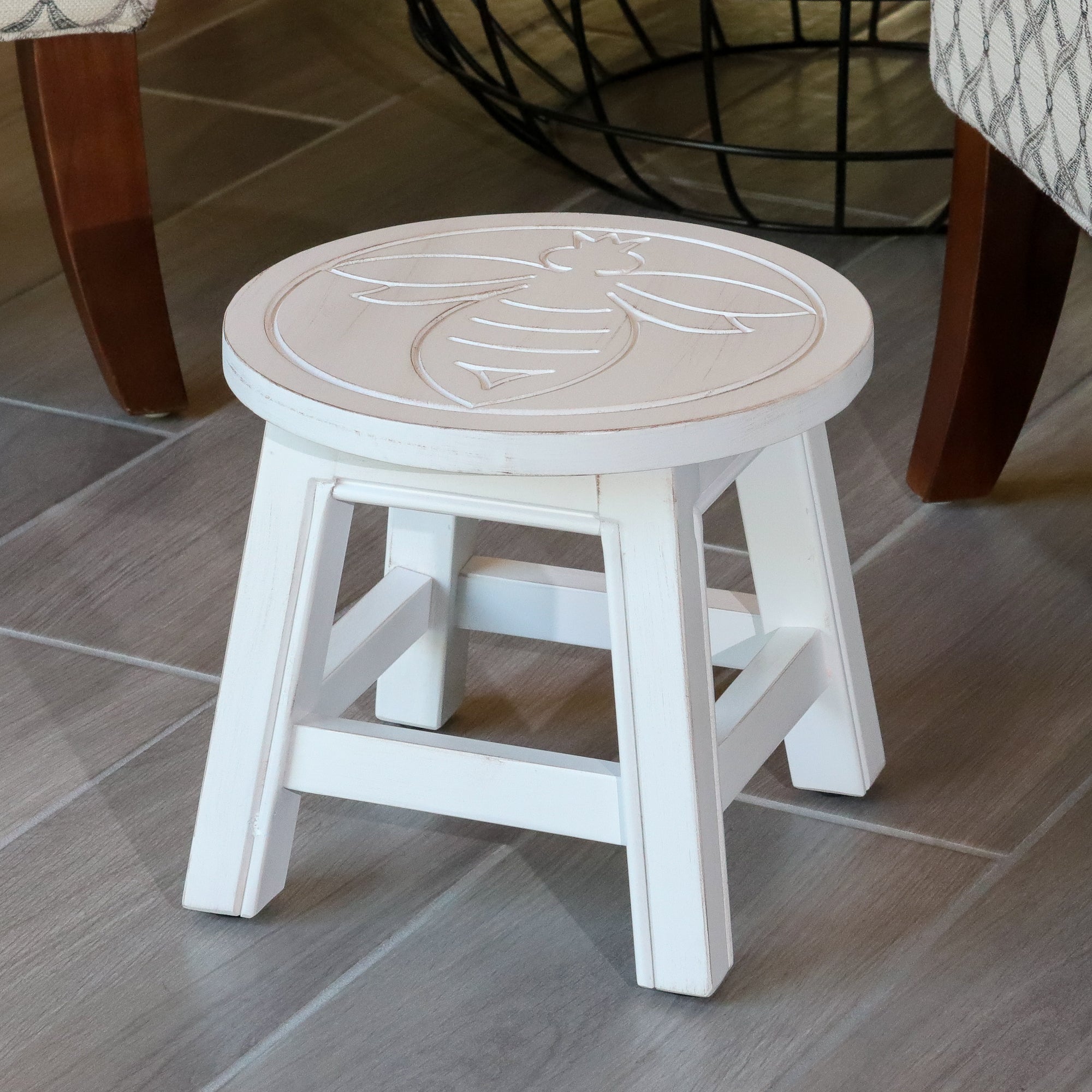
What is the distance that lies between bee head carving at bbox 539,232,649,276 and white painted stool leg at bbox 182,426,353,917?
16cm

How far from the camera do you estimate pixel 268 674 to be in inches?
28.9

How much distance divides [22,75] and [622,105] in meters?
0.86

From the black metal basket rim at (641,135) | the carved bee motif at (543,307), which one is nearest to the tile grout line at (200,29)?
the black metal basket rim at (641,135)

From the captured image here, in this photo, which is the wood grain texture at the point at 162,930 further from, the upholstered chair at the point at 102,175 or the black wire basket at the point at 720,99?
the black wire basket at the point at 720,99

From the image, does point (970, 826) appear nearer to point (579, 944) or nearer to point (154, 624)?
point (579, 944)

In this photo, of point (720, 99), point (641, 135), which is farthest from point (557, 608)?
point (720, 99)

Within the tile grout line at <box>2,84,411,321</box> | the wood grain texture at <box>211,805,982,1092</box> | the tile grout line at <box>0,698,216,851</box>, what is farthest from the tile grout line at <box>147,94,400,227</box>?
the wood grain texture at <box>211,805,982,1092</box>

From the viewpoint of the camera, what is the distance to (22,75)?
1.17m

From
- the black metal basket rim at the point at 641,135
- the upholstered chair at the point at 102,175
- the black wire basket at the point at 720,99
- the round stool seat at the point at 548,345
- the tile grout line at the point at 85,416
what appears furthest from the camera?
the black wire basket at the point at 720,99

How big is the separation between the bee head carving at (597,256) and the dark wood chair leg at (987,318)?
1.04 feet

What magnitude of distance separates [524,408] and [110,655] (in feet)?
1.52

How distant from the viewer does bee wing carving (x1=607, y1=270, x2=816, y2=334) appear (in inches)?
27.9

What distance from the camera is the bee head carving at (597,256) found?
2.51ft

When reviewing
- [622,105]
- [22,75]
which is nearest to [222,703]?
[22,75]
